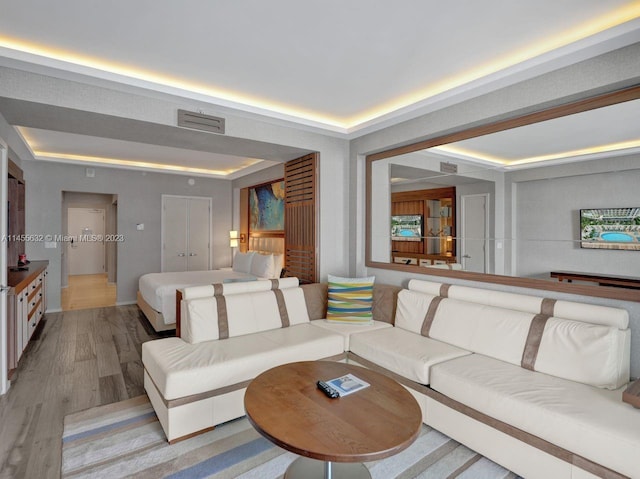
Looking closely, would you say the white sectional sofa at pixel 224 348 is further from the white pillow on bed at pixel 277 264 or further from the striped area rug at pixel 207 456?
the white pillow on bed at pixel 277 264

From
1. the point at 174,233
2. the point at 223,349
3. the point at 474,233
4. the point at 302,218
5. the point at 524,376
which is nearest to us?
the point at 524,376

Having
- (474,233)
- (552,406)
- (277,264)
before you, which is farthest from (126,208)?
(552,406)

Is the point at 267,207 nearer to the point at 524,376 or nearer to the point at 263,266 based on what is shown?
the point at 263,266

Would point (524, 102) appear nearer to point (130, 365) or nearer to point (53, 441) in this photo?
point (53, 441)

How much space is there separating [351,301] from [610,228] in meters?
2.17

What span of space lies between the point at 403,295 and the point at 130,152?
497cm

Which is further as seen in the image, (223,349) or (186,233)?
(186,233)

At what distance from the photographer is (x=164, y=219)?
23.4 feet

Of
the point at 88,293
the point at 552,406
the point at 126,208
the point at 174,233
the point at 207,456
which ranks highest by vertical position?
the point at 126,208

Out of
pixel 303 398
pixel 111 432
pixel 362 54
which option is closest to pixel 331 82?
pixel 362 54

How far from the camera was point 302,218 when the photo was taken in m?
4.48

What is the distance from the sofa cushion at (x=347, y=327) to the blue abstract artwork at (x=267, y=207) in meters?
2.97

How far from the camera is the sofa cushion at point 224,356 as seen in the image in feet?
7.56

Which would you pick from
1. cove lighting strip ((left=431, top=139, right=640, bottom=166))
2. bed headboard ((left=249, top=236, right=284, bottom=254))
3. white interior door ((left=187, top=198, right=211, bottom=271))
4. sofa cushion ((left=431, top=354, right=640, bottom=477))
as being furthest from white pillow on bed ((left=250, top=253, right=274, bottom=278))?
sofa cushion ((left=431, top=354, right=640, bottom=477))
